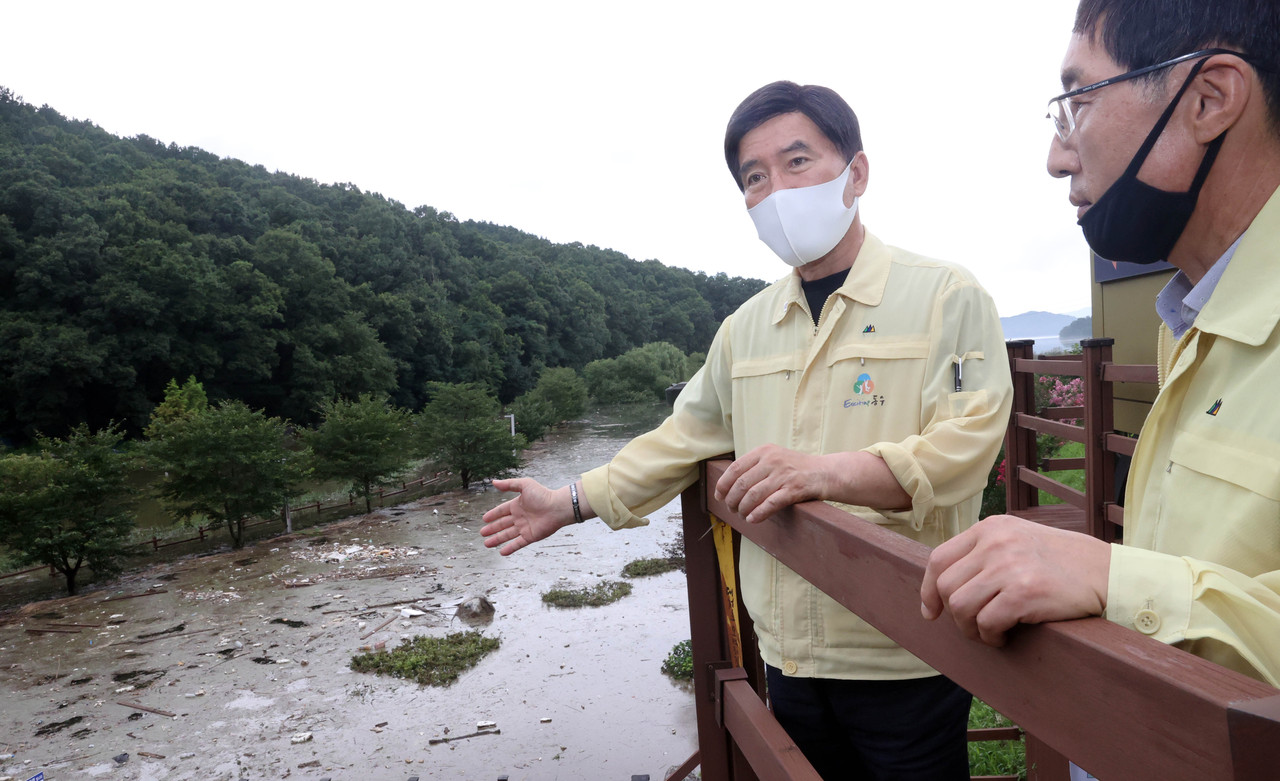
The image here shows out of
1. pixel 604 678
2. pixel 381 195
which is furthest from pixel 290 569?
pixel 381 195

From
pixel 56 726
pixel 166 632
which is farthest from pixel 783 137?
pixel 166 632

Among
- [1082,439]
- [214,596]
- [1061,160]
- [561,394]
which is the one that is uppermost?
[1061,160]

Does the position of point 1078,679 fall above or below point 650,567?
above

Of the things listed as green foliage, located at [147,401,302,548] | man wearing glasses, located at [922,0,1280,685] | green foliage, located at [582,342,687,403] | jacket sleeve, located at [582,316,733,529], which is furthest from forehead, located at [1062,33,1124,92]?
green foliage, located at [582,342,687,403]

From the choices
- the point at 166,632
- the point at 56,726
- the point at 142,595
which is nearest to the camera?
the point at 56,726

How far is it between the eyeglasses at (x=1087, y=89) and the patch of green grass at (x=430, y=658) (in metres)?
9.16

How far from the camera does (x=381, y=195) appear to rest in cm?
5597

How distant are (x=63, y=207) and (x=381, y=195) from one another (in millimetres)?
25242

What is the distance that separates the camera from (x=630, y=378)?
5250 cm

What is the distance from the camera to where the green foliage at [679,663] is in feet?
30.1

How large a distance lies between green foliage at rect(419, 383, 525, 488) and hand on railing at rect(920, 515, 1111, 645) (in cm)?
2135

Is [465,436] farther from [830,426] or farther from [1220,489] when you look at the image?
[1220,489]

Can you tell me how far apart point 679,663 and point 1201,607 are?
9.18m

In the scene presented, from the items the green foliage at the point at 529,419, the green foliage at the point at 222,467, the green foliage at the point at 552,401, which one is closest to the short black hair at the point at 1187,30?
the green foliage at the point at 222,467
